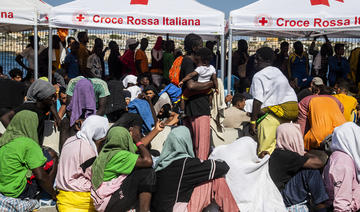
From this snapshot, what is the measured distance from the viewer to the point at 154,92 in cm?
722

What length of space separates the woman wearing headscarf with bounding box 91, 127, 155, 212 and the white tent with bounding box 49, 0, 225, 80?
3.59 m

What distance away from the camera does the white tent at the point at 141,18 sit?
7684mm

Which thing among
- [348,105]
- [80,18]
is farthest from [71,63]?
[348,105]

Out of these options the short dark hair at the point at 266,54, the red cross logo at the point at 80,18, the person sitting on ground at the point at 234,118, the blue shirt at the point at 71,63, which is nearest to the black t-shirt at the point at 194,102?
the short dark hair at the point at 266,54

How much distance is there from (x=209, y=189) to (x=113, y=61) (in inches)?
251

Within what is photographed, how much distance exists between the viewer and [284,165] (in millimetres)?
4551

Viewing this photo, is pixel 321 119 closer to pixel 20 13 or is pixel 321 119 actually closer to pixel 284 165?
pixel 284 165

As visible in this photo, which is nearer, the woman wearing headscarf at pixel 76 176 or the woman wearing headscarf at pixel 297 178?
the woman wearing headscarf at pixel 297 178

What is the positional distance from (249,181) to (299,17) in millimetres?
3854

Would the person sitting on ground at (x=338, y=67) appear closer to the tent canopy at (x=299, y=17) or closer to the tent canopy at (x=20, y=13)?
the tent canopy at (x=299, y=17)

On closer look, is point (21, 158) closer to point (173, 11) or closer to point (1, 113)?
point (1, 113)

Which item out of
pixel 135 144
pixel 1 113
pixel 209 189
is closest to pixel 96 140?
pixel 135 144

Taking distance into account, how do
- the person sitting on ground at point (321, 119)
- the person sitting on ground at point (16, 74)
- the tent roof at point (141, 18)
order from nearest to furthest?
the person sitting on ground at point (321, 119), the tent roof at point (141, 18), the person sitting on ground at point (16, 74)

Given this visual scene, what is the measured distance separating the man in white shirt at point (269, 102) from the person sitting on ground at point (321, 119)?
0.73 feet
